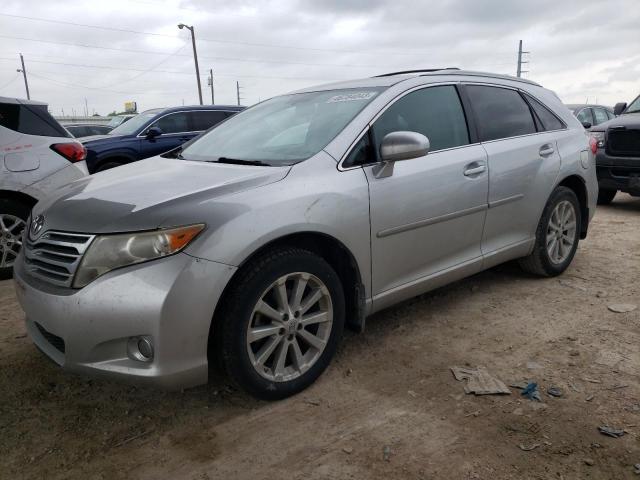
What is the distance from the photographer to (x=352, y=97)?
131 inches

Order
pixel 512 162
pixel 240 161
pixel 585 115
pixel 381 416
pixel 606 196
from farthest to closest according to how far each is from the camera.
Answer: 1. pixel 585 115
2. pixel 606 196
3. pixel 512 162
4. pixel 240 161
5. pixel 381 416

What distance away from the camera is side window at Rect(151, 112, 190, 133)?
9.20m

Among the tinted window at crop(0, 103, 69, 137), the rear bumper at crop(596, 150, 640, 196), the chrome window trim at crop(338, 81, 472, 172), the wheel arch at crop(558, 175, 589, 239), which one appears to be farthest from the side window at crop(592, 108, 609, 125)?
the tinted window at crop(0, 103, 69, 137)

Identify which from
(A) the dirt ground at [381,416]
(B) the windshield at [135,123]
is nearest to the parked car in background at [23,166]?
(A) the dirt ground at [381,416]

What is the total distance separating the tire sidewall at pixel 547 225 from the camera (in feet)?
13.7

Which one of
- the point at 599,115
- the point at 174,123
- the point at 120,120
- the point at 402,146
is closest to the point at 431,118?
the point at 402,146

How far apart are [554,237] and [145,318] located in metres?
3.45

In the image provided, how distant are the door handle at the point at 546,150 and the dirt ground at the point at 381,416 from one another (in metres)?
1.25

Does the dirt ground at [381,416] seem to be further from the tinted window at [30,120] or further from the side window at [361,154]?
the tinted window at [30,120]

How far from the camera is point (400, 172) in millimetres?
3076

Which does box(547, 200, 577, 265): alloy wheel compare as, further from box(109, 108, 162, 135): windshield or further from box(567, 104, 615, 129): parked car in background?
box(567, 104, 615, 129): parked car in background

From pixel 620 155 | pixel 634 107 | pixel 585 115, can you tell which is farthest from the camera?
pixel 585 115

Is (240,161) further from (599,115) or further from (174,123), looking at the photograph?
(599,115)

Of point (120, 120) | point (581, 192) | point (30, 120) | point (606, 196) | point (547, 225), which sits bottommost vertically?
point (606, 196)
